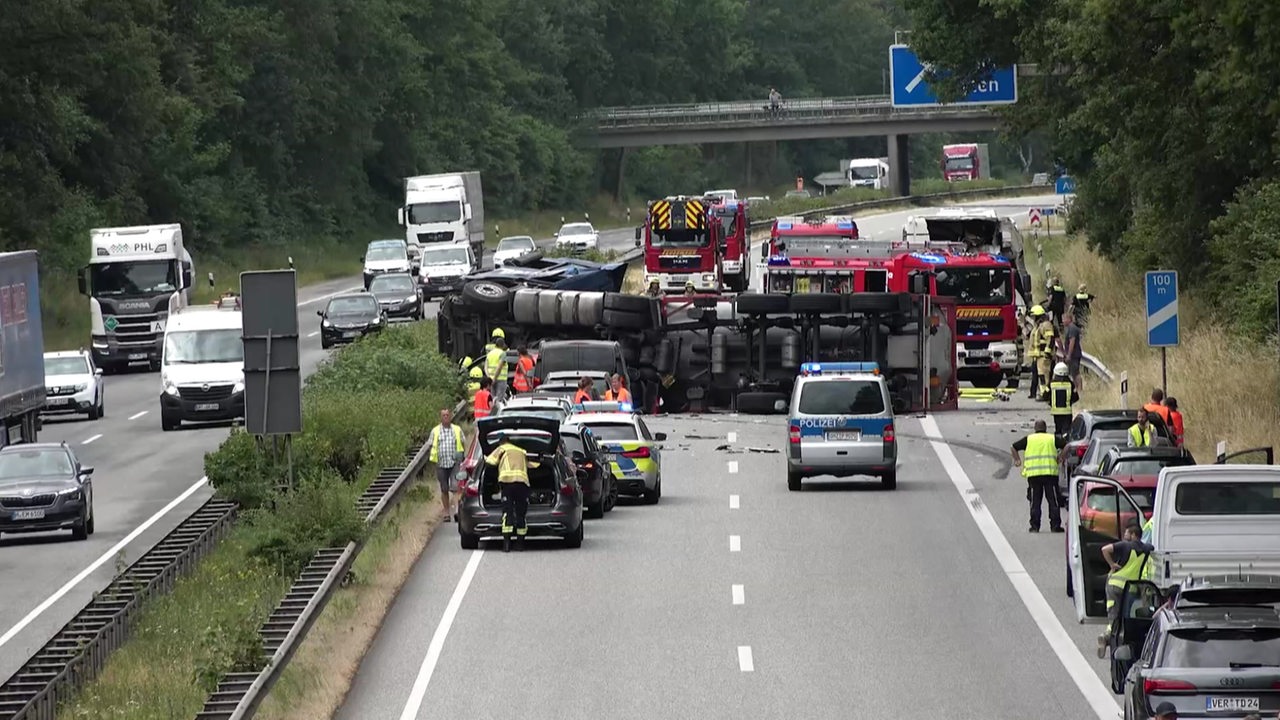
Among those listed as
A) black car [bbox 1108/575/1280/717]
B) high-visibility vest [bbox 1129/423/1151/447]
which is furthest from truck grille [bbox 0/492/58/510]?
black car [bbox 1108/575/1280/717]

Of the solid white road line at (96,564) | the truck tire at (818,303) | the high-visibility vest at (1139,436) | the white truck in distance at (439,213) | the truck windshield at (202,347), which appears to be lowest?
the solid white road line at (96,564)

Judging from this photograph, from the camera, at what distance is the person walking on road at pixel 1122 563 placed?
19.8m

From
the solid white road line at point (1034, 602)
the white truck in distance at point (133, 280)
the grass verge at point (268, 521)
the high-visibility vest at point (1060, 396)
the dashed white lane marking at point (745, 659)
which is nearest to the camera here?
the solid white road line at point (1034, 602)

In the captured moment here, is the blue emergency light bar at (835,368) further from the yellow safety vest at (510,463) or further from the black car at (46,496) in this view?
the black car at (46,496)

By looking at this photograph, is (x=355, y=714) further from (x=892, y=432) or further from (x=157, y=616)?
(x=892, y=432)

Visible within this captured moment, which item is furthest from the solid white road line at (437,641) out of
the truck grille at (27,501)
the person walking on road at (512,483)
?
the truck grille at (27,501)

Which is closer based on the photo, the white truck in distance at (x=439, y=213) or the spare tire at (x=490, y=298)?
the spare tire at (x=490, y=298)

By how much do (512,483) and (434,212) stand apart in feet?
172

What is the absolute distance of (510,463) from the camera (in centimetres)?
2803

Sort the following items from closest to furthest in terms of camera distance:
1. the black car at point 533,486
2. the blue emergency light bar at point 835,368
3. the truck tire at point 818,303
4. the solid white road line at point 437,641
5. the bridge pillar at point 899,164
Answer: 1. the solid white road line at point 437,641
2. the black car at point 533,486
3. the blue emergency light bar at point 835,368
4. the truck tire at point 818,303
5. the bridge pillar at point 899,164

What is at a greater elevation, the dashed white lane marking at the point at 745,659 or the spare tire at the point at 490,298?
the spare tire at the point at 490,298

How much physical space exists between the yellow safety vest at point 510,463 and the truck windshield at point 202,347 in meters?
17.9

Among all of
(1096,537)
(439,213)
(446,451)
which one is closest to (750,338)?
(446,451)

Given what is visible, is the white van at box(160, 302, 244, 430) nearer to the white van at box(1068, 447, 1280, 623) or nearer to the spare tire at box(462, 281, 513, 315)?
the spare tire at box(462, 281, 513, 315)
